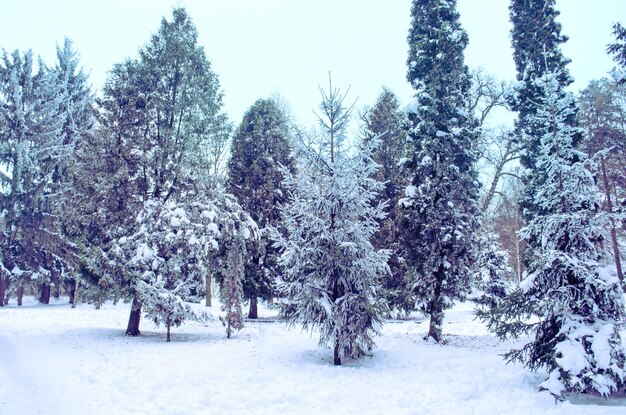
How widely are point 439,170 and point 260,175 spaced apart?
12478mm

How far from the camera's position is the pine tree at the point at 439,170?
55.2ft

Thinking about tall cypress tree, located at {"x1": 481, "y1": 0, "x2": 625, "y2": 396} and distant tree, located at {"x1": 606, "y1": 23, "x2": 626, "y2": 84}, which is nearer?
tall cypress tree, located at {"x1": 481, "y1": 0, "x2": 625, "y2": 396}

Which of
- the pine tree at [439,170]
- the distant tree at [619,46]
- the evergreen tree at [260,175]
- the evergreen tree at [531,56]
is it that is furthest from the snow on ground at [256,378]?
the distant tree at [619,46]

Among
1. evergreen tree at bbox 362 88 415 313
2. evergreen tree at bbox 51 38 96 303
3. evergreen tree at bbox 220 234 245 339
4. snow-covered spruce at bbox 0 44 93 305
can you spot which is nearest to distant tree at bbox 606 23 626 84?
evergreen tree at bbox 362 88 415 313

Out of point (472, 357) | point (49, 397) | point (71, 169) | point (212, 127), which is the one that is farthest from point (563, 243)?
point (71, 169)

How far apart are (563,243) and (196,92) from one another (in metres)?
16.2

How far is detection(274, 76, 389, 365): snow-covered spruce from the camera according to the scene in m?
12.1

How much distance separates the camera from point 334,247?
12.3m

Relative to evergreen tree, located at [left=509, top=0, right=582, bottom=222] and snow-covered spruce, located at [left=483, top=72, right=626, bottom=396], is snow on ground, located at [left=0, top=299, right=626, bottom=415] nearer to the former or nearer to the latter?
snow-covered spruce, located at [left=483, top=72, right=626, bottom=396]

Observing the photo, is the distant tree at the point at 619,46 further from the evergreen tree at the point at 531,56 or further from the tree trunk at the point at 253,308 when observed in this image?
the tree trunk at the point at 253,308

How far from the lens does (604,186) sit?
26938 millimetres

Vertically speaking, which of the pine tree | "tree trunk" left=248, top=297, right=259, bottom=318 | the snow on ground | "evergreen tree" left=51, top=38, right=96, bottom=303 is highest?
"evergreen tree" left=51, top=38, right=96, bottom=303

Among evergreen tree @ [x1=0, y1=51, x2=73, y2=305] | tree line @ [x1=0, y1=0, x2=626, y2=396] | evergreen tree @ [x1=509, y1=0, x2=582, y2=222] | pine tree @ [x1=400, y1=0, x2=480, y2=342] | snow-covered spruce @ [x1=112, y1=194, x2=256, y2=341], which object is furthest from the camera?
evergreen tree @ [x1=0, y1=51, x2=73, y2=305]

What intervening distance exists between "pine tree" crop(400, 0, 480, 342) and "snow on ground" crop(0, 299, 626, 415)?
2612mm
